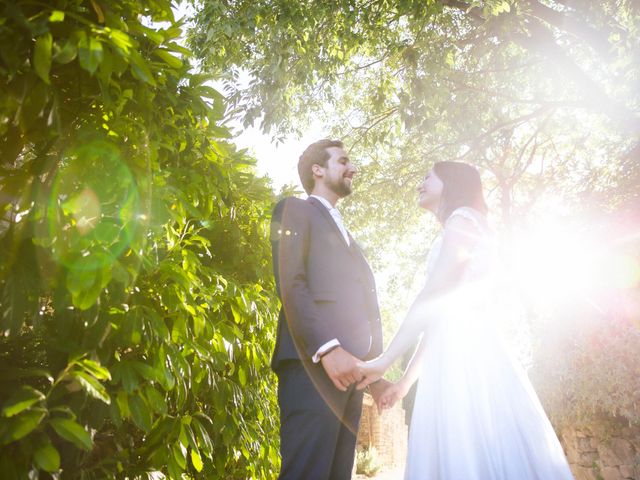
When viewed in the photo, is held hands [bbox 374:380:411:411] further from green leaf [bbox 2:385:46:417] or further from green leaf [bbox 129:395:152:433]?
green leaf [bbox 2:385:46:417]

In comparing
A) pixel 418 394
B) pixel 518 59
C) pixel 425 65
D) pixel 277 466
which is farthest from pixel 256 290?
pixel 518 59

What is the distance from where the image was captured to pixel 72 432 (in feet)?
4.75

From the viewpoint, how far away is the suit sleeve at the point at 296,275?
2321mm

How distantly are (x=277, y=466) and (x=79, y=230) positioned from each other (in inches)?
98.8

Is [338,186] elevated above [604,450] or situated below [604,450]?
above

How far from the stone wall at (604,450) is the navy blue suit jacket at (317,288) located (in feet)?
18.9

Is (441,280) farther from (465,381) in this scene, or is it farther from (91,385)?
(91,385)

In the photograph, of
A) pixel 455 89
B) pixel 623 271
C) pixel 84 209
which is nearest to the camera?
pixel 84 209

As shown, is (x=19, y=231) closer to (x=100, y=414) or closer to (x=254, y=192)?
(x=100, y=414)

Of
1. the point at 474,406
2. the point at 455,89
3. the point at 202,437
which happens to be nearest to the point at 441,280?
the point at 474,406

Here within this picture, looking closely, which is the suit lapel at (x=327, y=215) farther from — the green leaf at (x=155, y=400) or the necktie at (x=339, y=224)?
the green leaf at (x=155, y=400)

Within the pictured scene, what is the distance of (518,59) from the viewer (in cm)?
1037

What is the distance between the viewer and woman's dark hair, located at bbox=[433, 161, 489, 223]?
2.75m

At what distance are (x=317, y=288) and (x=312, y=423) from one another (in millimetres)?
638
